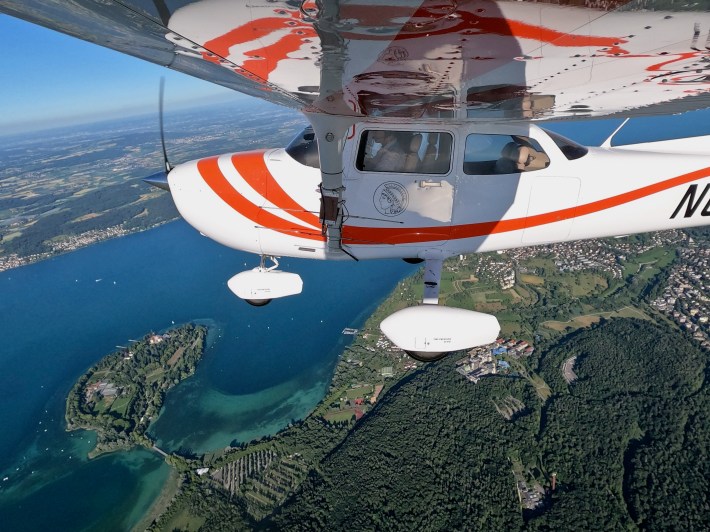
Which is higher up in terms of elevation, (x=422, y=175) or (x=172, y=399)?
(x=422, y=175)

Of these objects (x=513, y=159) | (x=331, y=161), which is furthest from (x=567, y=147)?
(x=331, y=161)

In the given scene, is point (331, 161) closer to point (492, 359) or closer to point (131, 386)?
point (492, 359)

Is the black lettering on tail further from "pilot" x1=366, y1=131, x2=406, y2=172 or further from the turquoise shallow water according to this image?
the turquoise shallow water

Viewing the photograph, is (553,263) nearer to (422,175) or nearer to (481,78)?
(422,175)

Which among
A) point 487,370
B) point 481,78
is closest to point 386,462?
point 487,370

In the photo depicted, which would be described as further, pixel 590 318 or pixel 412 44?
pixel 590 318

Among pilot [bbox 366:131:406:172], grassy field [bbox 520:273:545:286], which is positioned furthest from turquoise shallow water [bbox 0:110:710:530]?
pilot [bbox 366:131:406:172]

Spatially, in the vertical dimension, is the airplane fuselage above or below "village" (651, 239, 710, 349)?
above
